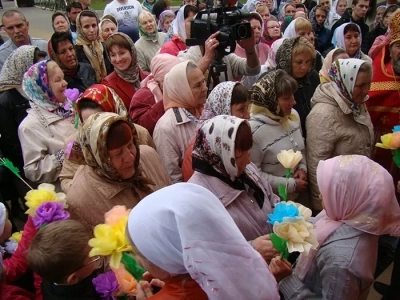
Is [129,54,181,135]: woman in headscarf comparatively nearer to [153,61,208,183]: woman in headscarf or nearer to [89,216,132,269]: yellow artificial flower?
[153,61,208,183]: woman in headscarf

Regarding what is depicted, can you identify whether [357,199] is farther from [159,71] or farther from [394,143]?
[159,71]

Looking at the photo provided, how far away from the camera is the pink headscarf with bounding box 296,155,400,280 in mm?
1765

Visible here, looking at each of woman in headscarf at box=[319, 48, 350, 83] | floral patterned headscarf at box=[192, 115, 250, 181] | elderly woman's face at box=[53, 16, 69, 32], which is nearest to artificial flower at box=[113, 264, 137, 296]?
floral patterned headscarf at box=[192, 115, 250, 181]

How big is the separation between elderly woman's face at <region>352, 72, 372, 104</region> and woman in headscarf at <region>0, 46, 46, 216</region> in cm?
257

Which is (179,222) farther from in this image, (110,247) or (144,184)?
(144,184)

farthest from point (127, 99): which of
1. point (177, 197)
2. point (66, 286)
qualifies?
point (177, 197)

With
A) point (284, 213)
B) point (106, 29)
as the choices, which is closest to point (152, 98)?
point (284, 213)

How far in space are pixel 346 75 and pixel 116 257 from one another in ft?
6.92

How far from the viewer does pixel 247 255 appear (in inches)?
49.7

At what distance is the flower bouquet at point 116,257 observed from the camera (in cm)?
138

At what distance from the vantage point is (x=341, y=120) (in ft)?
8.99

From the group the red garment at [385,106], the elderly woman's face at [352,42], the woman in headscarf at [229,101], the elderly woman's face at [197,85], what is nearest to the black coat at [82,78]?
the elderly woman's face at [197,85]

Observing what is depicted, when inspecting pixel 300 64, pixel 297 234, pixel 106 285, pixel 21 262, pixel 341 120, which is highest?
pixel 300 64

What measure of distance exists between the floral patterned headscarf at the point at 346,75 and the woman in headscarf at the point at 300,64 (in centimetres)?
44
